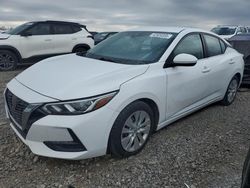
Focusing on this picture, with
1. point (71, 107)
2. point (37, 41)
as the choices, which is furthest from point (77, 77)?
point (37, 41)

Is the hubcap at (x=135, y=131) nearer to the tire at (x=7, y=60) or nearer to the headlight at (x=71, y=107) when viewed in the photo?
the headlight at (x=71, y=107)

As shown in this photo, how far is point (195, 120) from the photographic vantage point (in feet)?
15.7

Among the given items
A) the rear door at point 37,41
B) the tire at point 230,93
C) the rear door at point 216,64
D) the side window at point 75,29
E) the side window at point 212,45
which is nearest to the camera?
the rear door at point 216,64

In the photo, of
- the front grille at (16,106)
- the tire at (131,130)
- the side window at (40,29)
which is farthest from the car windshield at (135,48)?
the side window at (40,29)

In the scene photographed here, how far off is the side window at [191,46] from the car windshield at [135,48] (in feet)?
0.53

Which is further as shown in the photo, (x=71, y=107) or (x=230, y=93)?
(x=230, y=93)

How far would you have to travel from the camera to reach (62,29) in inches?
415

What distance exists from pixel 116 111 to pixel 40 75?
1.08m

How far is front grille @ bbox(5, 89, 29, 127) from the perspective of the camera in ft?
10.2

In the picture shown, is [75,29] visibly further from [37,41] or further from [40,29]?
[37,41]

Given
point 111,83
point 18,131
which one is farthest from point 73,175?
point 111,83

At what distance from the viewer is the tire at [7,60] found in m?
9.30

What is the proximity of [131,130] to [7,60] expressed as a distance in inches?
284

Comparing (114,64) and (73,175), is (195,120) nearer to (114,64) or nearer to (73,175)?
(114,64)
